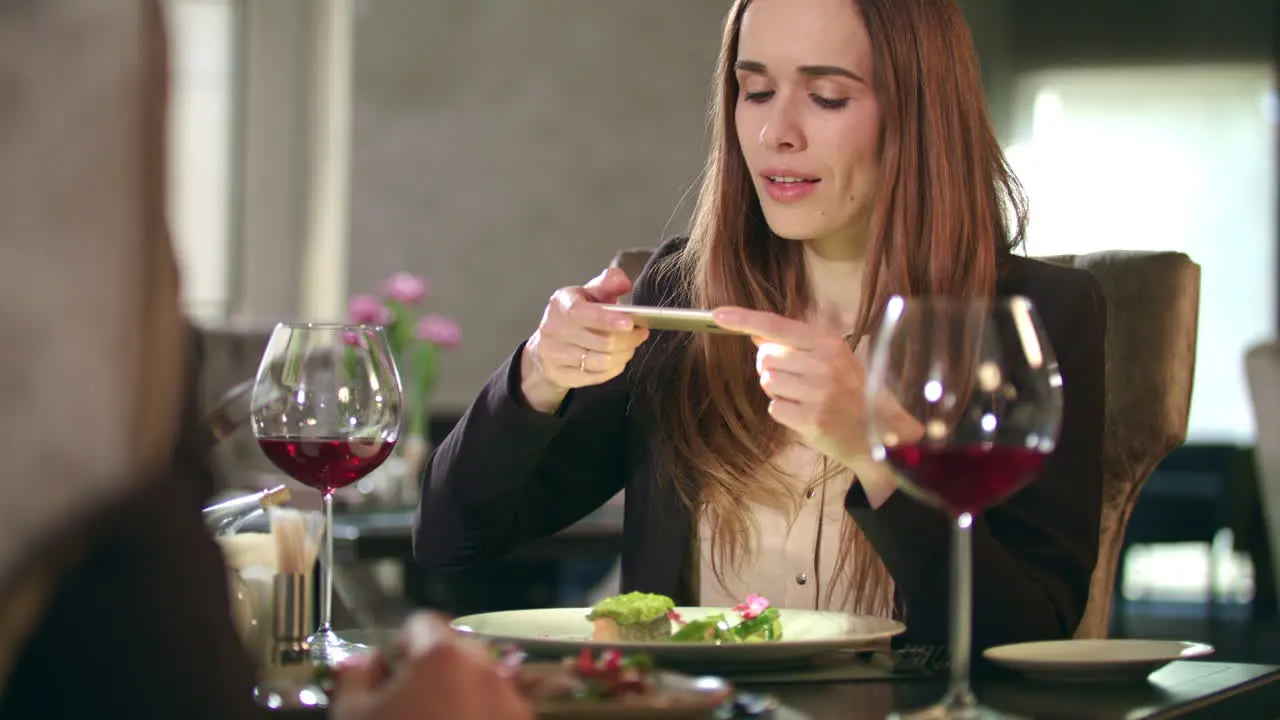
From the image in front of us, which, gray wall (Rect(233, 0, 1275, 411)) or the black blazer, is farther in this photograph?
gray wall (Rect(233, 0, 1275, 411))

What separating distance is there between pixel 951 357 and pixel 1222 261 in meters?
6.49

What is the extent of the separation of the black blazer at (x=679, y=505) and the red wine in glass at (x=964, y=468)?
0.36 meters

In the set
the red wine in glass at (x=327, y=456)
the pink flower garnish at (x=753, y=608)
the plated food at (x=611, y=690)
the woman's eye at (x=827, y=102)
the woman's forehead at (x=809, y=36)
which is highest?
the woman's forehead at (x=809, y=36)

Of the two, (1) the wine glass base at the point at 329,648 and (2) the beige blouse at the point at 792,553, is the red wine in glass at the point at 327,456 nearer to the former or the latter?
(1) the wine glass base at the point at 329,648

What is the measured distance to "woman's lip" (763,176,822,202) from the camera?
Result: 5.33 feet

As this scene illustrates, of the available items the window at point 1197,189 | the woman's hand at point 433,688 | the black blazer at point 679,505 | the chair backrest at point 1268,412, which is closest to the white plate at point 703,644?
the black blazer at point 679,505

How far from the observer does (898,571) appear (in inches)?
51.6

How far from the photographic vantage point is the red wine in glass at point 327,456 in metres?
1.22

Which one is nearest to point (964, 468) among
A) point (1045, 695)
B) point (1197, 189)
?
point (1045, 695)

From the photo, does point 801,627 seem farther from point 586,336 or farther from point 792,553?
point 792,553

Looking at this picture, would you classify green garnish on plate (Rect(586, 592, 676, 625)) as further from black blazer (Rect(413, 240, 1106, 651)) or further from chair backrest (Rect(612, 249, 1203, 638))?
chair backrest (Rect(612, 249, 1203, 638))

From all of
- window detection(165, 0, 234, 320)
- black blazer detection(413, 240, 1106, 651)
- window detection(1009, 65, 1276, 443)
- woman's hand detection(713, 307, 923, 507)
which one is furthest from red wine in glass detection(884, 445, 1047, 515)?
window detection(1009, 65, 1276, 443)

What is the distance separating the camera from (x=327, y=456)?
4.01 ft

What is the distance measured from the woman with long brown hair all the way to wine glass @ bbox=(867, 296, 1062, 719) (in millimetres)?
589
